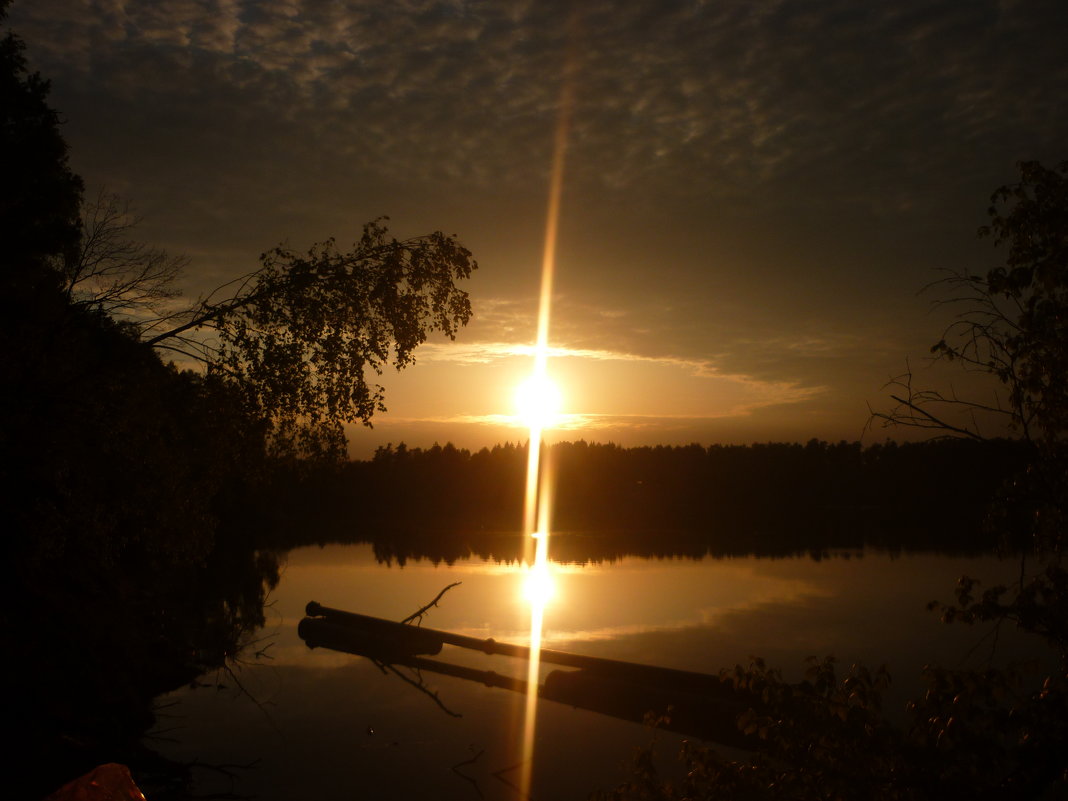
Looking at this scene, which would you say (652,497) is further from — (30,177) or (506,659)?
(30,177)

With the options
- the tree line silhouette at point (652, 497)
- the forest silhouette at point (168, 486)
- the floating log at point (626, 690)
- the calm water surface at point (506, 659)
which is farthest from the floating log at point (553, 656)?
the tree line silhouette at point (652, 497)

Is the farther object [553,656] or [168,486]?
[553,656]

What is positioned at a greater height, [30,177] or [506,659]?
[30,177]

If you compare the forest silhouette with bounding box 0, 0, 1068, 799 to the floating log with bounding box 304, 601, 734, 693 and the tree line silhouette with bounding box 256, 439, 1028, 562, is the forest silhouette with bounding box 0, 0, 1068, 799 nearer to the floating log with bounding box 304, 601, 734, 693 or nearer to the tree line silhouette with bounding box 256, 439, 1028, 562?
the floating log with bounding box 304, 601, 734, 693

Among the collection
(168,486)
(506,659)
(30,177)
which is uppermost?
(30,177)

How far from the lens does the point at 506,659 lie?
2423 centimetres

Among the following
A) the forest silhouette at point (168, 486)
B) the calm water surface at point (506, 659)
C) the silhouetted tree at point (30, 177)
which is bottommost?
the calm water surface at point (506, 659)

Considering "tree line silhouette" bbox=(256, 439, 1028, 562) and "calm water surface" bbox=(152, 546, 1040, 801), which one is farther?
"tree line silhouette" bbox=(256, 439, 1028, 562)

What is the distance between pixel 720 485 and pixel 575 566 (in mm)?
84554

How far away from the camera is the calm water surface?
14.9m

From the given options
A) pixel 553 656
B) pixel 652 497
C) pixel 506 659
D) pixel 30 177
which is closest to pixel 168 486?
pixel 30 177

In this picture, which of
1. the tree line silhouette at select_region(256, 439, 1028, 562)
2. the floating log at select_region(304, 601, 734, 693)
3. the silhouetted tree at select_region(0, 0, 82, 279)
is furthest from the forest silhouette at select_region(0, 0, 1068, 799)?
the tree line silhouette at select_region(256, 439, 1028, 562)

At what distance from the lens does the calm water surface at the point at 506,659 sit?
14.9 metres

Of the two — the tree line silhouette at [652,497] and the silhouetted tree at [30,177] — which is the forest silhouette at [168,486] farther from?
the tree line silhouette at [652,497]
